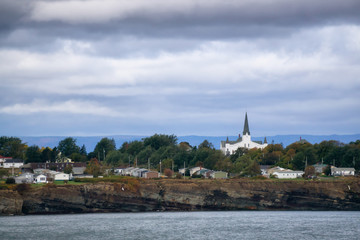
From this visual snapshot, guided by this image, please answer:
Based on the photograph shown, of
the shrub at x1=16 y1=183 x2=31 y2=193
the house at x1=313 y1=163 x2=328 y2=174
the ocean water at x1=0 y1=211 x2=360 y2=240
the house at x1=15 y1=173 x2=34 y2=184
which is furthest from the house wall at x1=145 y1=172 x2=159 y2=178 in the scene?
the house at x1=313 y1=163 x2=328 y2=174

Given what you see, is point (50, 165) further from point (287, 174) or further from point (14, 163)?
point (287, 174)

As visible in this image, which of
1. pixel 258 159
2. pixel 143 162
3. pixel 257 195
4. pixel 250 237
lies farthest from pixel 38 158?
pixel 250 237

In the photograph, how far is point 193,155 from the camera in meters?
163

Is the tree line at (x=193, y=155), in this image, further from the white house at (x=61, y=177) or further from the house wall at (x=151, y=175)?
the white house at (x=61, y=177)

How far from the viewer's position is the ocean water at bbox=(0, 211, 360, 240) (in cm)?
7000

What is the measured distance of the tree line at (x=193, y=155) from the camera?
472ft

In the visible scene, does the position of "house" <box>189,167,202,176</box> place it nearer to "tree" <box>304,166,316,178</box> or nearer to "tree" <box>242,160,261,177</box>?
"tree" <box>242,160,261,177</box>

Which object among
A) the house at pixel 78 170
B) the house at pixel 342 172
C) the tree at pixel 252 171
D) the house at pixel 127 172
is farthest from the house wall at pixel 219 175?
the house at pixel 78 170

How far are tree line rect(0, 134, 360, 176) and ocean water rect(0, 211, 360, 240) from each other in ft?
134

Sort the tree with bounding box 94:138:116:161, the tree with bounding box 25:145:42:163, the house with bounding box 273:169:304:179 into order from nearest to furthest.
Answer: the house with bounding box 273:169:304:179, the tree with bounding box 25:145:42:163, the tree with bounding box 94:138:116:161

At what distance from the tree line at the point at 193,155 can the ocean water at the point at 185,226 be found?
40797mm

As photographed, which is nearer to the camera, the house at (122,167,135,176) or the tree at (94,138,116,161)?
the house at (122,167,135,176)

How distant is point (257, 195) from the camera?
11044 centimetres

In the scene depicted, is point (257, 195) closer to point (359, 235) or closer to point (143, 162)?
point (359, 235)
